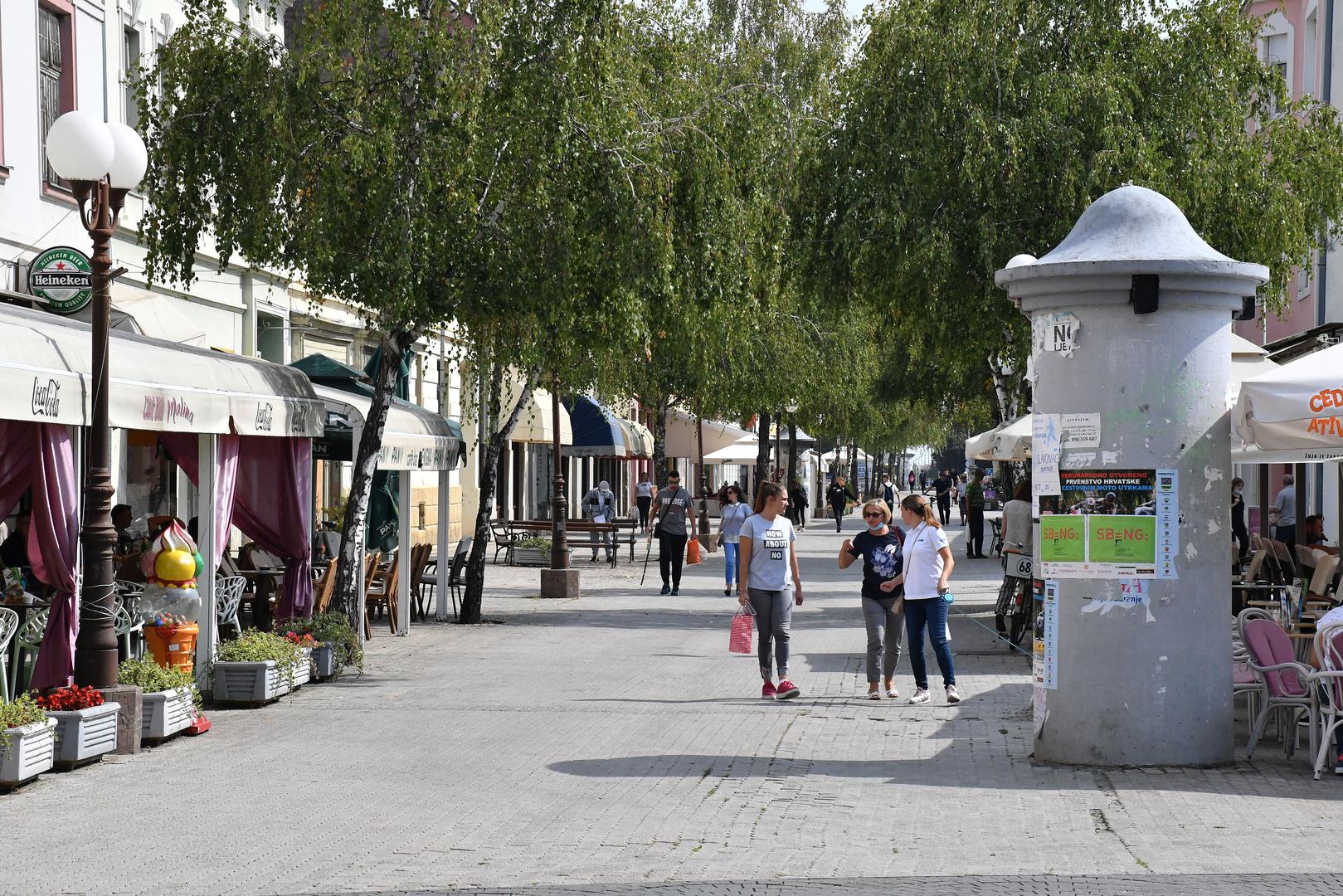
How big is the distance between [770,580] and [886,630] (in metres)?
1.06

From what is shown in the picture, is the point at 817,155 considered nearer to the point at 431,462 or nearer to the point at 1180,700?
the point at 431,462

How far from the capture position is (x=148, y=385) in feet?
38.0

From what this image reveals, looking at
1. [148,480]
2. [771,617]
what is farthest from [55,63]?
[771,617]

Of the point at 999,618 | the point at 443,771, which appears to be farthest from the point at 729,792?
the point at 999,618

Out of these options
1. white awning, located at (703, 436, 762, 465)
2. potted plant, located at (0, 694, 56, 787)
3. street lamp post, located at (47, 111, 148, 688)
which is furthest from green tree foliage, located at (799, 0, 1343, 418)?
white awning, located at (703, 436, 762, 465)

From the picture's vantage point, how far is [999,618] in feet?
62.7

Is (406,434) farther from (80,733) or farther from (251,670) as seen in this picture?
(80,733)

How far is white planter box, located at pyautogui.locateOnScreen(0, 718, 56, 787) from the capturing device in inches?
363

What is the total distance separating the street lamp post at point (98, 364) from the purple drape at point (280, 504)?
157 inches

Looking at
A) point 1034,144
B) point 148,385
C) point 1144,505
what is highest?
point 1034,144

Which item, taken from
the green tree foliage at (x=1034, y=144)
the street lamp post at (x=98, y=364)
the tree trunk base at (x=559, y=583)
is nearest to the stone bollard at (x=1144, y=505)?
the street lamp post at (x=98, y=364)

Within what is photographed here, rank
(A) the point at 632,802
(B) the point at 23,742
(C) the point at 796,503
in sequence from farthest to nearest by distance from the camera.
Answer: (C) the point at 796,503 < (B) the point at 23,742 < (A) the point at 632,802

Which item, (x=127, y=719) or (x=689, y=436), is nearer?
(x=127, y=719)

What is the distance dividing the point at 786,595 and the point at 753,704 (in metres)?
0.97
